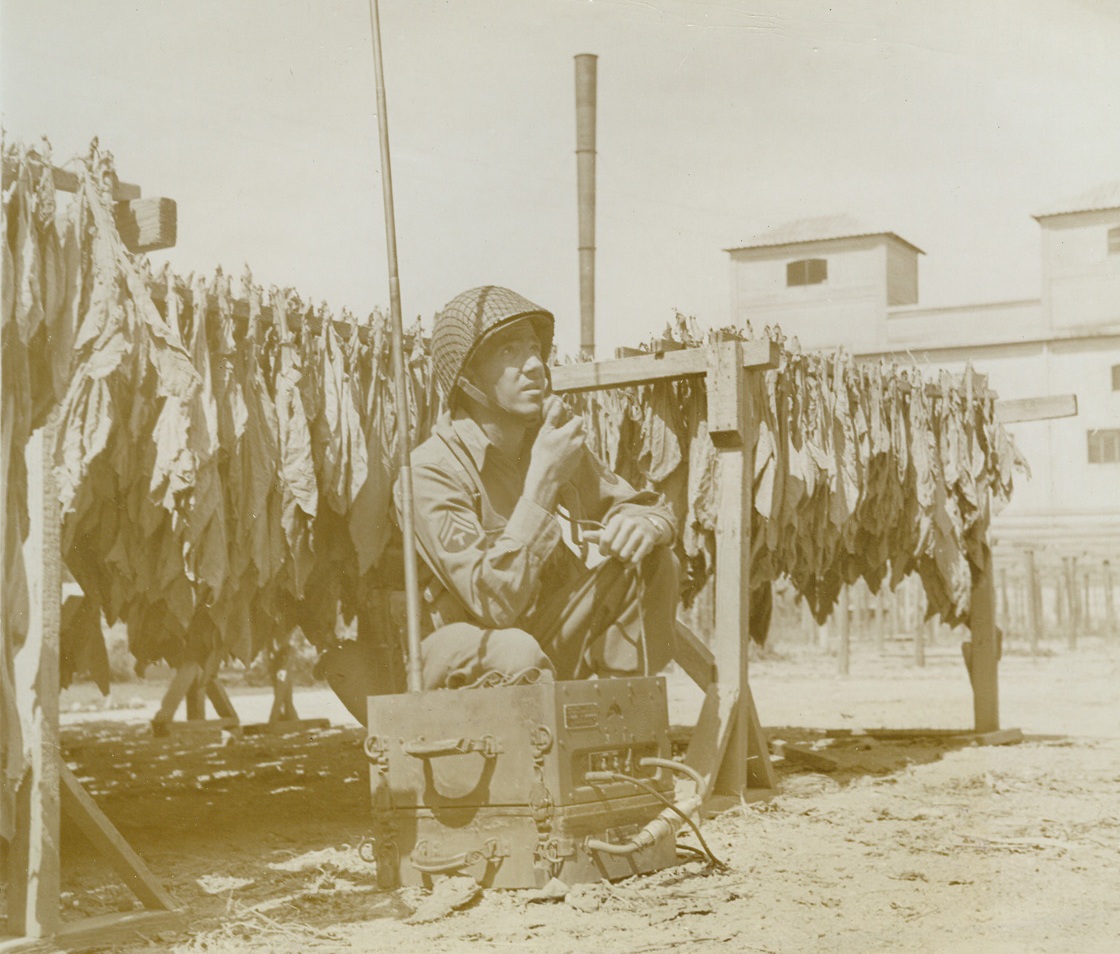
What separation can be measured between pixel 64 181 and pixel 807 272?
18.0 m

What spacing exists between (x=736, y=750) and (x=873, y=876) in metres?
1.51

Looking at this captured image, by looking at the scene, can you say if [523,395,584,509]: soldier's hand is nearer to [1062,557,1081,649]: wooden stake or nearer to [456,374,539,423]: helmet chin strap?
[456,374,539,423]: helmet chin strap

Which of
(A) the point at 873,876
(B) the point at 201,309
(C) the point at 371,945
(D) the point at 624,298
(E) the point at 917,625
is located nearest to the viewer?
(C) the point at 371,945

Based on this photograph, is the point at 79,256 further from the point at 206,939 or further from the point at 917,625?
the point at 917,625

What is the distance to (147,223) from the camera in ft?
16.1

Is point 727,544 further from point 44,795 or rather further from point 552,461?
point 44,795

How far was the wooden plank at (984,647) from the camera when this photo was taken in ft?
30.0

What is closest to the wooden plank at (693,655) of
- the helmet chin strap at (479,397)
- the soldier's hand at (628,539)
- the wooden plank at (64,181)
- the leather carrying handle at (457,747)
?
the soldier's hand at (628,539)

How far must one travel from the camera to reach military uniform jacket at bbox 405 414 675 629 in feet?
15.1

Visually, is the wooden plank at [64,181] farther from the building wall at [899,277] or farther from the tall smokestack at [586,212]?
the building wall at [899,277]

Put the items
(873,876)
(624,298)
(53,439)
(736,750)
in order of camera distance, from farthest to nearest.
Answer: (624,298) < (736,750) < (873,876) < (53,439)

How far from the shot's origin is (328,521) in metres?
5.63

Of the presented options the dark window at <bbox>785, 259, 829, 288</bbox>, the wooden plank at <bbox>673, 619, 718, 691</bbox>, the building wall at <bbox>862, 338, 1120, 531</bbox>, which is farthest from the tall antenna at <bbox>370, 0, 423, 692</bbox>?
the dark window at <bbox>785, 259, 829, 288</bbox>

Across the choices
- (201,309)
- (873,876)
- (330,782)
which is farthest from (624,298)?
(873,876)
